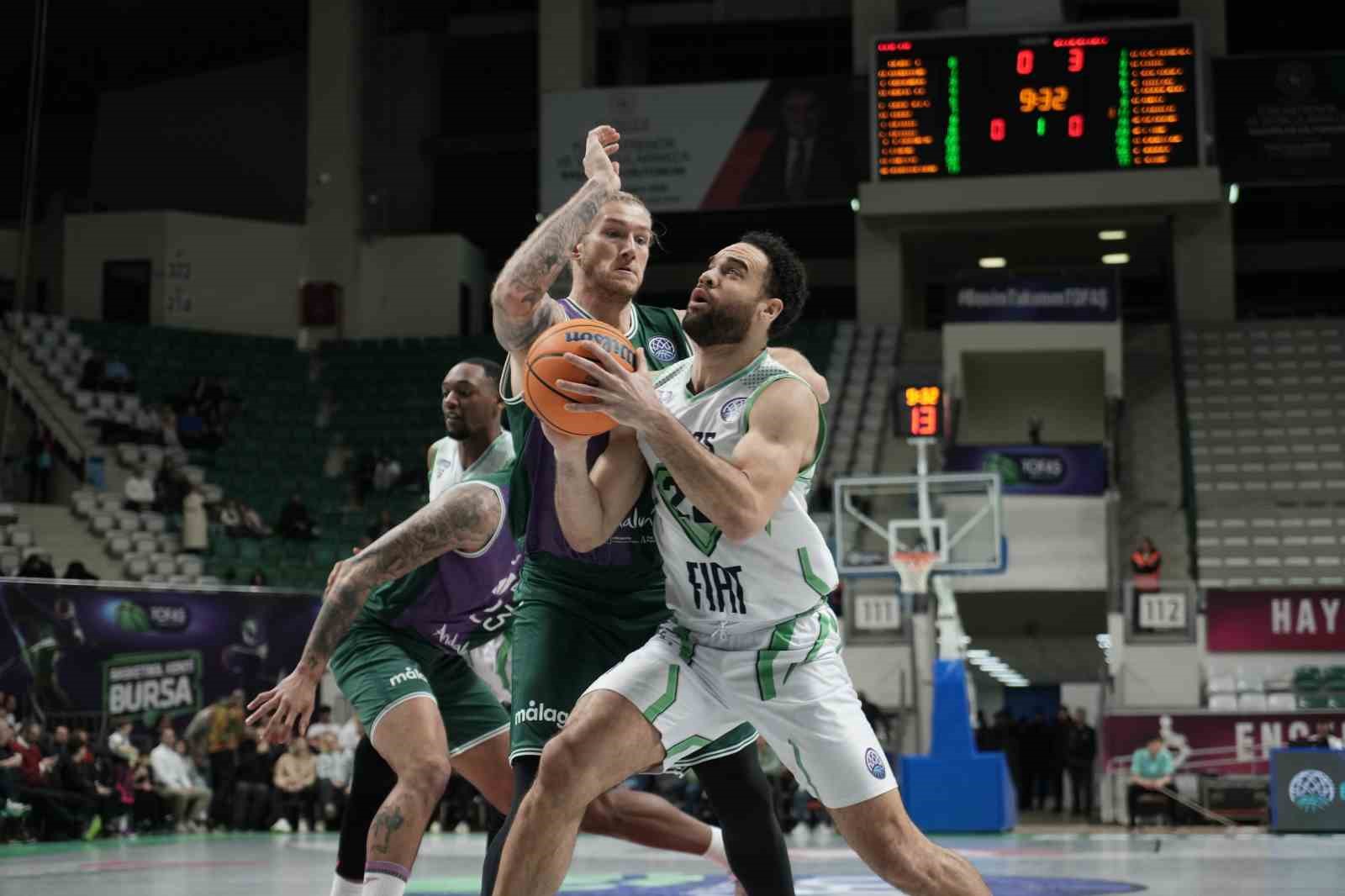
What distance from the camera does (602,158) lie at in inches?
208

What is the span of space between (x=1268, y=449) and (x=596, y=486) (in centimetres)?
2567

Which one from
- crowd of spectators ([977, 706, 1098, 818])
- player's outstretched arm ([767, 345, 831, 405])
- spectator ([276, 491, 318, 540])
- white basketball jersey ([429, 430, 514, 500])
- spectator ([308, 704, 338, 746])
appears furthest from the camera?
spectator ([276, 491, 318, 540])

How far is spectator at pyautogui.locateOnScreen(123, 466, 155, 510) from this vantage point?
24.6m

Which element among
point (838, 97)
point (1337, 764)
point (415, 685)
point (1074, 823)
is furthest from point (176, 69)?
point (415, 685)

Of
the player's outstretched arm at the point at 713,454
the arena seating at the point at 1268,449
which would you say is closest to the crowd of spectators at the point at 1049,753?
the arena seating at the point at 1268,449

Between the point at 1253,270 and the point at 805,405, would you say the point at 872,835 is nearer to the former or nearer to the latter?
the point at 805,405

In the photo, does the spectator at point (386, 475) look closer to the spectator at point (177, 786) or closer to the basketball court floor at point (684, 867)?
the spectator at point (177, 786)

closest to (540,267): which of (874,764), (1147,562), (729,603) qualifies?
(729,603)

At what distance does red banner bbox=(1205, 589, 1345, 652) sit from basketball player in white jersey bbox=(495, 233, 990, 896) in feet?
61.7

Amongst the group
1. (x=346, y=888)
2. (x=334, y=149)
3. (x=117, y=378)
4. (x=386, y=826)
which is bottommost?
A: (x=346, y=888)

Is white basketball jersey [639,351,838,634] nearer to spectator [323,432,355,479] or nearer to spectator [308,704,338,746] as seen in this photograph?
spectator [308,704,338,746]

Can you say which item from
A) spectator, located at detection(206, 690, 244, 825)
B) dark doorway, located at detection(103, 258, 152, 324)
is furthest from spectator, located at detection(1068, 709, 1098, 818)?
dark doorway, located at detection(103, 258, 152, 324)

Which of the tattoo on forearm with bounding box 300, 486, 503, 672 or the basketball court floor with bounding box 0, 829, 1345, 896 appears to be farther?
the basketball court floor with bounding box 0, 829, 1345, 896

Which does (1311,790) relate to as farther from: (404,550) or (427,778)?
(404,550)
